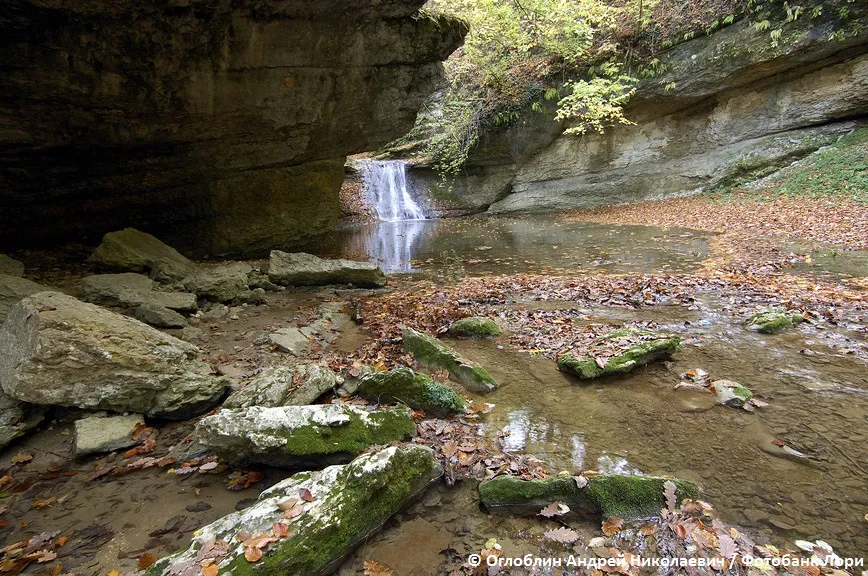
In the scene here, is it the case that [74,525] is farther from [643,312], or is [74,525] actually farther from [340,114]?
[340,114]

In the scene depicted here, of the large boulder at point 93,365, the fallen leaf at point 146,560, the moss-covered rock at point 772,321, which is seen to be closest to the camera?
the fallen leaf at point 146,560

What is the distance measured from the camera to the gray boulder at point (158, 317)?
5.80 metres

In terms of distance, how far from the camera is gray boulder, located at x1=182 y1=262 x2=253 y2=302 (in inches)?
292

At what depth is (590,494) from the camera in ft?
8.84

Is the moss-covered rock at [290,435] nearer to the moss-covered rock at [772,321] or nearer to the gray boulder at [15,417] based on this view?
the gray boulder at [15,417]

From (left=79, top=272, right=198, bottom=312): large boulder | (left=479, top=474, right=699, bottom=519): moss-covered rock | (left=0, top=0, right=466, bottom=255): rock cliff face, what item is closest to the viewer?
(left=479, top=474, right=699, bottom=519): moss-covered rock

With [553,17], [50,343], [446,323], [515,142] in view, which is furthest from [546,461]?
[515,142]

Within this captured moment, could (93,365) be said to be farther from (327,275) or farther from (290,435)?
(327,275)

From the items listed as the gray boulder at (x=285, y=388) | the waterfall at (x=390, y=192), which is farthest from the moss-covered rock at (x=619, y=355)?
the waterfall at (x=390, y=192)

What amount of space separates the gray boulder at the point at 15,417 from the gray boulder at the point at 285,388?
153cm

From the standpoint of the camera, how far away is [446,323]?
243 inches

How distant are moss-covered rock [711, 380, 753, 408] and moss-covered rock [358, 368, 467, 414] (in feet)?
7.78

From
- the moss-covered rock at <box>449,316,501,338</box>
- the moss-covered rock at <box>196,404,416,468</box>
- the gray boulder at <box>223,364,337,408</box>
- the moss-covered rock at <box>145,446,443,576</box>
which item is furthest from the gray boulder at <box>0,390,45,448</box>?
the moss-covered rock at <box>449,316,501,338</box>

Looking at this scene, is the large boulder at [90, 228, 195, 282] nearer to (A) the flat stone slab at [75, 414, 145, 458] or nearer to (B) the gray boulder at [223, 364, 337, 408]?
(A) the flat stone slab at [75, 414, 145, 458]
